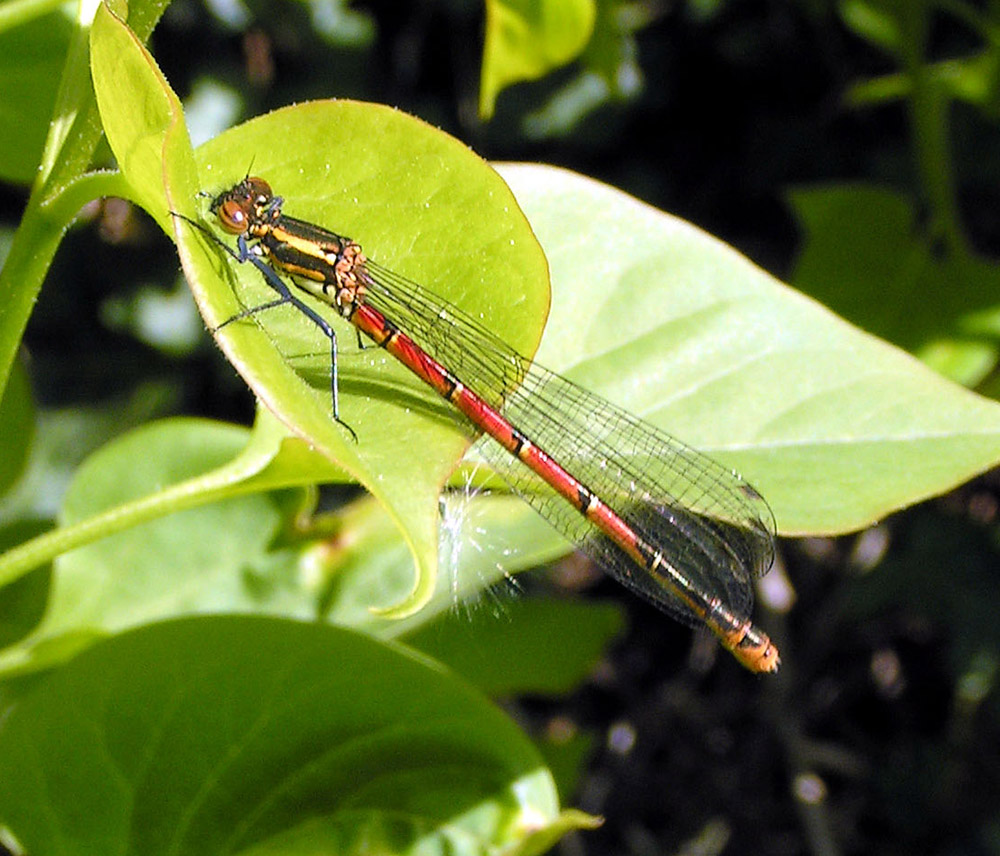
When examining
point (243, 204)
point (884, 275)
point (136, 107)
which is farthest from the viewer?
point (884, 275)

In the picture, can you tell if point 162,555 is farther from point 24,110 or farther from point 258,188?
point 258,188

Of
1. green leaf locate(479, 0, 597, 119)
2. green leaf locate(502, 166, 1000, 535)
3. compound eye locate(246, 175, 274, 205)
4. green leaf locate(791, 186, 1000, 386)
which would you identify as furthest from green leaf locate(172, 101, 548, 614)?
green leaf locate(791, 186, 1000, 386)

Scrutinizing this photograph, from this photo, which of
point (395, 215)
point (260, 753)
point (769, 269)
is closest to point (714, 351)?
point (395, 215)

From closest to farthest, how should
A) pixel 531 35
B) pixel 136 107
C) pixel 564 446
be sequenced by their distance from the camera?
pixel 136 107 < pixel 564 446 < pixel 531 35

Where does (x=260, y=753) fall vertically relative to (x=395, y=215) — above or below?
below

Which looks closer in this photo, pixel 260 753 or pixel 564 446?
pixel 260 753

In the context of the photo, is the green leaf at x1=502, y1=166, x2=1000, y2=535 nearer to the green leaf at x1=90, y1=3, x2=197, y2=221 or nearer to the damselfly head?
the damselfly head

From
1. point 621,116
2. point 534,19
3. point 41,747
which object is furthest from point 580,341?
point 621,116
